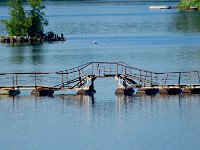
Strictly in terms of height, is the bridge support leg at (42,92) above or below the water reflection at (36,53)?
below

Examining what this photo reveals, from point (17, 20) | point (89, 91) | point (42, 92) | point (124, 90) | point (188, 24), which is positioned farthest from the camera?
point (188, 24)

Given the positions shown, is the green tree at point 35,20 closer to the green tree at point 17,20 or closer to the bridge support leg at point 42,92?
the green tree at point 17,20

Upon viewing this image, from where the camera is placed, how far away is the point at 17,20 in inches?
5635

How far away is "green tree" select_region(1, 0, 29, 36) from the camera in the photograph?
469ft

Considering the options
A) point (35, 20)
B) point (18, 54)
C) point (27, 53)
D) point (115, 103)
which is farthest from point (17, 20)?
point (115, 103)

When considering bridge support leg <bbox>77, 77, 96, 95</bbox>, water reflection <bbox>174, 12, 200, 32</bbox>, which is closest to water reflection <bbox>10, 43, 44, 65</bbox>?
bridge support leg <bbox>77, 77, 96, 95</bbox>

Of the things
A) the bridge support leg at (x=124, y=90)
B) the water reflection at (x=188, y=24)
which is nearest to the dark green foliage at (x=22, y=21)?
the water reflection at (x=188, y=24)

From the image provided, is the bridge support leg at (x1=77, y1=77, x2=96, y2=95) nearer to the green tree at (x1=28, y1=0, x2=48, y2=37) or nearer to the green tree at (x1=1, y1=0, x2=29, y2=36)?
the green tree at (x1=1, y1=0, x2=29, y2=36)

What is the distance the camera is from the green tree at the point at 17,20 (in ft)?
469

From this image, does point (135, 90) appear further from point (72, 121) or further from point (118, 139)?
point (118, 139)

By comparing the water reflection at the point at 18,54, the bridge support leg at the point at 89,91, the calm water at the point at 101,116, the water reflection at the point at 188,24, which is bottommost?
the calm water at the point at 101,116

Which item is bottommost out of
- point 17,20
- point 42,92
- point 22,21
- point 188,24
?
point 42,92

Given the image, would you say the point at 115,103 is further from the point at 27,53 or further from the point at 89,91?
the point at 27,53

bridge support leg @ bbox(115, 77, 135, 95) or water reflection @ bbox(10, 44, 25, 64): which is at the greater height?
water reflection @ bbox(10, 44, 25, 64)
